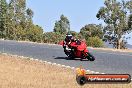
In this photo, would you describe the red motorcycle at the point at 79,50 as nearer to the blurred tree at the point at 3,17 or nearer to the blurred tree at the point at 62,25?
the blurred tree at the point at 3,17

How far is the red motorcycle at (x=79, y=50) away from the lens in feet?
71.1

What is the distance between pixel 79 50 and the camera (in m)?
21.7

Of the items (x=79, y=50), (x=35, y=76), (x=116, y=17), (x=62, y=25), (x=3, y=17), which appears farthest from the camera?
(x=62, y=25)

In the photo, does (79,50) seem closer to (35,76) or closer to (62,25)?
(35,76)

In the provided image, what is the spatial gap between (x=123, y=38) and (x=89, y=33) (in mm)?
17645

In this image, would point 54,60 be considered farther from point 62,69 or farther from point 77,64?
point 62,69

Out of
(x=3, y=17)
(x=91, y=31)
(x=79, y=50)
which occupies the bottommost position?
(x=79, y=50)

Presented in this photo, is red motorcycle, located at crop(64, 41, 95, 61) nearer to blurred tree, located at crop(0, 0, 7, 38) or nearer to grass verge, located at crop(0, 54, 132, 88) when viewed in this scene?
grass verge, located at crop(0, 54, 132, 88)

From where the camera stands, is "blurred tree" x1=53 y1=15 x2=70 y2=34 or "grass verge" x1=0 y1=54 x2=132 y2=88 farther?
"blurred tree" x1=53 y1=15 x2=70 y2=34

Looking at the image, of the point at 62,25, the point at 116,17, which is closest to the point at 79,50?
the point at 116,17

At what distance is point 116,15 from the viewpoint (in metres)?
69.4

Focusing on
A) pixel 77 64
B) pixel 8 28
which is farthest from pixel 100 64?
pixel 8 28

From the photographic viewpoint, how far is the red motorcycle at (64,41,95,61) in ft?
71.1

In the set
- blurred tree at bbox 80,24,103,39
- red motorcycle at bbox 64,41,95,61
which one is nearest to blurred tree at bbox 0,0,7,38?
blurred tree at bbox 80,24,103,39
